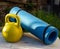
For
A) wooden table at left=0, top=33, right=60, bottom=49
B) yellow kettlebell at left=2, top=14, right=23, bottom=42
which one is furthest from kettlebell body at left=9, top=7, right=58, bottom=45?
yellow kettlebell at left=2, top=14, right=23, bottom=42

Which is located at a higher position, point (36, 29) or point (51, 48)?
point (36, 29)

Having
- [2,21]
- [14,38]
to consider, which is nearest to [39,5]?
[2,21]

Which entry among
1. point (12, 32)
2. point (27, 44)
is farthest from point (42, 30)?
point (12, 32)

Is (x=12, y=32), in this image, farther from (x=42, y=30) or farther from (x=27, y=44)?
(x=42, y=30)

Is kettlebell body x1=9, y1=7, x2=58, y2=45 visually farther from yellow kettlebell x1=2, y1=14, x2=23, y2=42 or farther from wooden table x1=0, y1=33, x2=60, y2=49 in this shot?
yellow kettlebell x1=2, y1=14, x2=23, y2=42

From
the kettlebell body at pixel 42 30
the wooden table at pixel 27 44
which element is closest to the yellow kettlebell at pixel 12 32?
the wooden table at pixel 27 44

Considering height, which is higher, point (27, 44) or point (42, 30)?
point (42, 30)

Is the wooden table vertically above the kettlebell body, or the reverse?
the kettlebell body

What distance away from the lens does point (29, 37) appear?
3.80 meters

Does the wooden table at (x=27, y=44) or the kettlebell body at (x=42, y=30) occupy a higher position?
the kettlebell body at (x=42, y=30)

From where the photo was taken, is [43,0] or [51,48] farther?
[43,0]

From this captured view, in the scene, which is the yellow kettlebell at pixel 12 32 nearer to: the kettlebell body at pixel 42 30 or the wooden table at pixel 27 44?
the wooden table at pixel 27 44

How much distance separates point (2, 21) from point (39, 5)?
1357 millimetres

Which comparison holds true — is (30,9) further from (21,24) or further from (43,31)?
(43,31)
